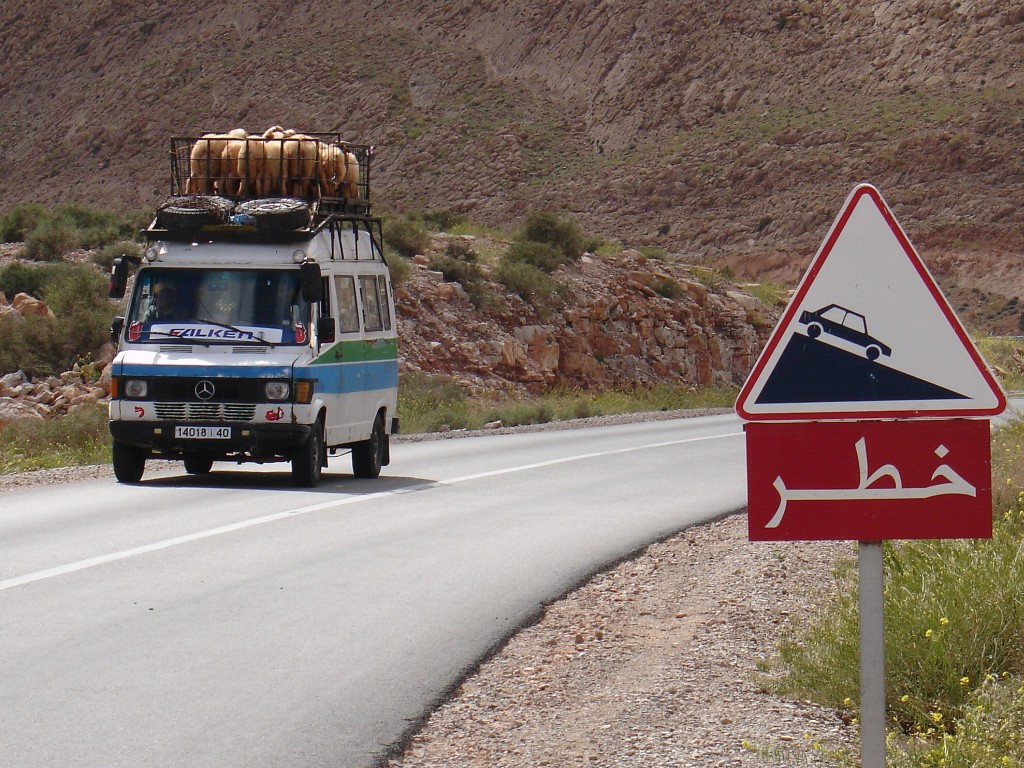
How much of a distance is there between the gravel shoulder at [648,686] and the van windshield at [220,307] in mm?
5747

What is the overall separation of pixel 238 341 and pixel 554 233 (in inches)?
1298

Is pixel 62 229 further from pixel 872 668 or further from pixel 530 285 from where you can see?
pixel 872 668

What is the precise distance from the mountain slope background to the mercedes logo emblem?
50.8 metres

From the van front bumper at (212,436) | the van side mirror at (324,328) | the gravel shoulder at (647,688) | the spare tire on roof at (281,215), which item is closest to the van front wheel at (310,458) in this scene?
the van front bumper at (212,436)

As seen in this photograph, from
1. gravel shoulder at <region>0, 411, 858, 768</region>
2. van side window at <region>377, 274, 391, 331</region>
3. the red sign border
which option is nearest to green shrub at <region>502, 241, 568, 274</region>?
van side window at <region>377, 274, 391, 331</region>

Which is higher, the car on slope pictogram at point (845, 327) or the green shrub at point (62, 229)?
the green shrub at point (62, 229)

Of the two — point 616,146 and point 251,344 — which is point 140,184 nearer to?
point 616,146

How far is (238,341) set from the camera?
15.1m

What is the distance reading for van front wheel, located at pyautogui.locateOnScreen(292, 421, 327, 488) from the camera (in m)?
15.1

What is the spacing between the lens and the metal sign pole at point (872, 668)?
14.8 feet

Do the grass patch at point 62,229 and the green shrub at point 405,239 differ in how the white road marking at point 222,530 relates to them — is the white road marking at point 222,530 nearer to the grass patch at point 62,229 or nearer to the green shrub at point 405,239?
the grass patch at point 62,229

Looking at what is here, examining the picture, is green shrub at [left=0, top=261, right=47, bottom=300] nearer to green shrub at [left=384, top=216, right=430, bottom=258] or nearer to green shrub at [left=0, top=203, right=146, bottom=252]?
green shrub at [left=0, top=203, right=146, bottom=252]

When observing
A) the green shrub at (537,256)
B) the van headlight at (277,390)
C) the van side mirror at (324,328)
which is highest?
the green shrub at (537,256)

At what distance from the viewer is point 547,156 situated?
75.2m
